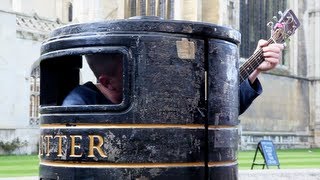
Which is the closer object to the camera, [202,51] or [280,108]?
[202,51]

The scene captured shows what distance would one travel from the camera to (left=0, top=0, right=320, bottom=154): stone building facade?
24.5 m

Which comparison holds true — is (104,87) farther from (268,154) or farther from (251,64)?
(268,154)

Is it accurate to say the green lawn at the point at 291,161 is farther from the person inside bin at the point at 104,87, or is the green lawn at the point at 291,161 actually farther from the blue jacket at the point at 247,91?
the person inside bin at the point at 104,87

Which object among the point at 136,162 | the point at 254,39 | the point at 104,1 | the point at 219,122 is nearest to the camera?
the point at 136,162

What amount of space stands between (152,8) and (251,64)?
110 ft

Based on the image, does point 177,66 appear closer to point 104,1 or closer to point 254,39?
point 104,1

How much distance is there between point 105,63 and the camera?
3.28 meters

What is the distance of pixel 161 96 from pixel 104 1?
1305 inches

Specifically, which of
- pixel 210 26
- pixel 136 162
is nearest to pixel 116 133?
pixel 136 162

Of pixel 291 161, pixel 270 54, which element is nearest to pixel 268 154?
pixel 291 161

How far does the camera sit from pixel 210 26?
321 cm

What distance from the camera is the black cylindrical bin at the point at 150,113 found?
301 centimetres

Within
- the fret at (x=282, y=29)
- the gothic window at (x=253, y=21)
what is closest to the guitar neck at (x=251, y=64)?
the fret at (x=282, y=29)

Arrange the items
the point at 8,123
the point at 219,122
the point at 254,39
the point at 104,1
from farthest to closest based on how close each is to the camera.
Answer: the point at 254,39 < the point at 104,1 < the point at 8,123 < the point at 219,122
